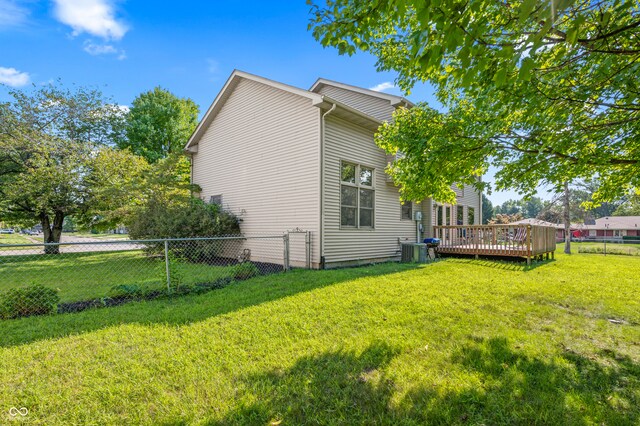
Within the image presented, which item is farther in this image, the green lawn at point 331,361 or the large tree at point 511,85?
the large tree at point 511,85

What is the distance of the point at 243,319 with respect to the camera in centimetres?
403

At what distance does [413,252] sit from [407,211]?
1.92 metres

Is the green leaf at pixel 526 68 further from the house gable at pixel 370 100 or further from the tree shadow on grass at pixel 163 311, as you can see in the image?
the house gable at pixel 370 100

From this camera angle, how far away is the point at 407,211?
1154 cm

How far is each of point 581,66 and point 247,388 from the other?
223 inches

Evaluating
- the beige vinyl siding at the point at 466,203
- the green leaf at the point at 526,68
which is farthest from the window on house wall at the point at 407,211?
the green leaf at the point at 526,68

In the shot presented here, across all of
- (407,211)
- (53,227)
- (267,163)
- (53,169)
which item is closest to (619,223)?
(407,211)

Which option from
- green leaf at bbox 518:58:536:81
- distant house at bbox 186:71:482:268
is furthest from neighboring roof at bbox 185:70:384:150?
green leaf at bbox 518:58:536:81

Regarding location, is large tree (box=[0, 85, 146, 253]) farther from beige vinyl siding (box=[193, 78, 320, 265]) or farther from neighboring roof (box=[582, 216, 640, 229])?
neighboring roof (box=[582, 216, 640, 229])

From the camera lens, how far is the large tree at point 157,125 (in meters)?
22.8

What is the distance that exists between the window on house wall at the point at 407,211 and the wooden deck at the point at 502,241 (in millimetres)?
1827

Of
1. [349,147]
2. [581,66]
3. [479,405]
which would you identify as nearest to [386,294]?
[479,405]

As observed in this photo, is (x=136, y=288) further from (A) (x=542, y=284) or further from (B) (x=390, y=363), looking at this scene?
(A) (x=542, y=284)

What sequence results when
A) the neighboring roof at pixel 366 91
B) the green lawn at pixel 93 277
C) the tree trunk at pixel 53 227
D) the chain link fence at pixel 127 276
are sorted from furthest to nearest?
the tree trunk at pixel 53 227, the neighboring roof at pixel 366 91, the green lawn at pixel 93 277, the chain link fence at pixel 127 276
